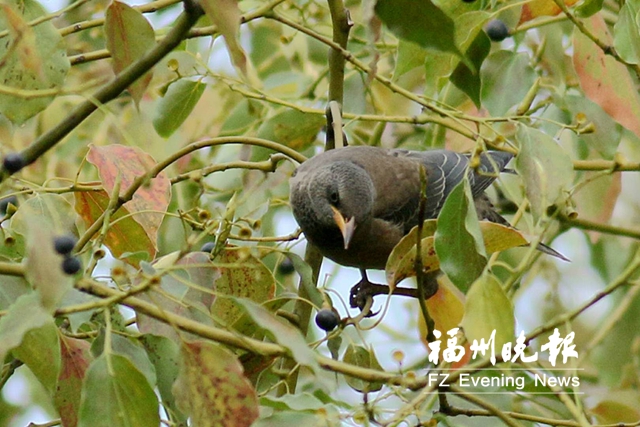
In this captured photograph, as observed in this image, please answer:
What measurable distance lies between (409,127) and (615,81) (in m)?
1.51

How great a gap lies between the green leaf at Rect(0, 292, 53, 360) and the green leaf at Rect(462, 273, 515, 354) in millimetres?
698

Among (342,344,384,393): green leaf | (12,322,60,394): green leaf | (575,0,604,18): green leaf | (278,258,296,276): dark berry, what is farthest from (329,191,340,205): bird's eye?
(12,322,60,394): green leaf

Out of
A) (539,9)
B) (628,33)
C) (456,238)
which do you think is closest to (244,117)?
(539,9)

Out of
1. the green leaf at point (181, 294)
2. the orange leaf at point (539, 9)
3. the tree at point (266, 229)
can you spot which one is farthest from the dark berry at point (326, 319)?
the orange leaf at point (539, 9)

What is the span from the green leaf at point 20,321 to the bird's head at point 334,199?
1469 millimetres

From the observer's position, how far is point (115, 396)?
Result: 1528mm

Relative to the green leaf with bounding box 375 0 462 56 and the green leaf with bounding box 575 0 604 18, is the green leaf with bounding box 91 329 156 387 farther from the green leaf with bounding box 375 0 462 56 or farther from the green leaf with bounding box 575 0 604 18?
the green leaf with bounding box 575 0 604 18

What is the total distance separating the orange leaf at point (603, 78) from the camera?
238 cm

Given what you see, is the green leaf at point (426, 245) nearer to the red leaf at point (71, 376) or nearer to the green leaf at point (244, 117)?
the red leaf at point (71, 376)

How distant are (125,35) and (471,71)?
3.08 ft

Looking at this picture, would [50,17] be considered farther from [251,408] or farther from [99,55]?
[251,408]

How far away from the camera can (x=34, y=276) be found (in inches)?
48.1

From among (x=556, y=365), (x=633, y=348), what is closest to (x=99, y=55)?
(x=556, y=365)

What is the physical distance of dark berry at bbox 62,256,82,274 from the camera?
1461 mm
